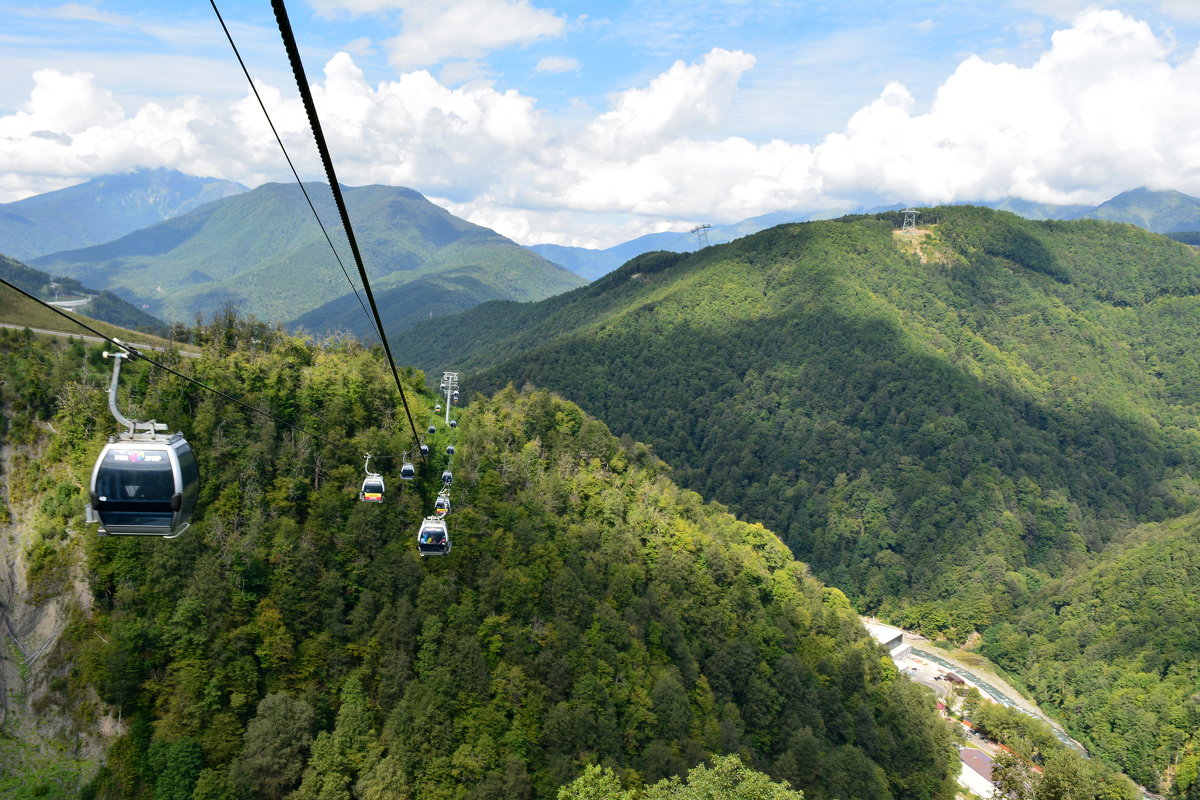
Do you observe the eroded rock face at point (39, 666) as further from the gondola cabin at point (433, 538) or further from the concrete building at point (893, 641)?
the concrete building at point (893, 641)

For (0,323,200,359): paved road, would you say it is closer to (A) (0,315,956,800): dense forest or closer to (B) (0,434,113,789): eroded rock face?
(A) (0,315,956,800): dense forest

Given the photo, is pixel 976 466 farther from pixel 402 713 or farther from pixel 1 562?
pixel 1 562

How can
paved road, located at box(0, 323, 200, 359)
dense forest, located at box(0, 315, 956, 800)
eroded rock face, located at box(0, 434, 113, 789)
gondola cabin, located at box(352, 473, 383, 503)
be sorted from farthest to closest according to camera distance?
paved road, located at box(0, 323, 200, 359) → dense forest, located at box(0, 315, 956, 800) → eroded rock face, located at box(0, 434, 113, 789) → gondola cabin, located at box(352, 473, 383, 503)

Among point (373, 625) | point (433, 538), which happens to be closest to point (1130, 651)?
point (373, 625)

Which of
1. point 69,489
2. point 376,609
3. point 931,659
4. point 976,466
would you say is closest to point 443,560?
point 376,609

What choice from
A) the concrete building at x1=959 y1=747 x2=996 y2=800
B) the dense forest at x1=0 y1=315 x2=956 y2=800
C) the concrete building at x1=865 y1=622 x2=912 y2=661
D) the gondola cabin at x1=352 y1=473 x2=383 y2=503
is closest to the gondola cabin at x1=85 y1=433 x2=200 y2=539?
the gondola cabin at x1=352 y1=473 x2=383 y2=503

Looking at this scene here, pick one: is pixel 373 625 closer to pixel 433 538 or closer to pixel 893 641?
pixel 433 538
